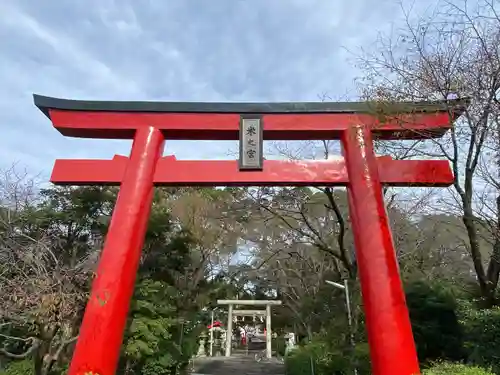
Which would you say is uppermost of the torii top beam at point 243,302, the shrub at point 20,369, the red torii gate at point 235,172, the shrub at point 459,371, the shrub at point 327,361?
the torii top beam at point 243,302

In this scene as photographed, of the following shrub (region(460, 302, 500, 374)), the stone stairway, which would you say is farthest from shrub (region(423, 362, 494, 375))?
the stone stairway

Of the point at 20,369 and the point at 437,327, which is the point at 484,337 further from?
the point at 20,369

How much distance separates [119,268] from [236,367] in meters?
22.9

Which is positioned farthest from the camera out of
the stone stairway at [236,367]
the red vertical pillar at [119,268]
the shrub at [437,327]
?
the stone stairway at [236,367]

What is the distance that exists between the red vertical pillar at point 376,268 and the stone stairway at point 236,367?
63.6 feet

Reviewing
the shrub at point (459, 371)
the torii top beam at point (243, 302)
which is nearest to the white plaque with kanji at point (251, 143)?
the shrub at point (459, 371)

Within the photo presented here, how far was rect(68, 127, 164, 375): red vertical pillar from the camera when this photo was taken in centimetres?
662

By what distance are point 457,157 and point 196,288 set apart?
1785 cm

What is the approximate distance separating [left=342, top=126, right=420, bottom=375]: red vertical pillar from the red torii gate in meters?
0.02

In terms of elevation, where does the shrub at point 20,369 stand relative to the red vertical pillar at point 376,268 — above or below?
below

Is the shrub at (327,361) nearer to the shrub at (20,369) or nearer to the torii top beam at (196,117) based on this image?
the torii top beam at (196,117)

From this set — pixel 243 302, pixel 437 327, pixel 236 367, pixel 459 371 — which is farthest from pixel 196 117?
pixel 236 367

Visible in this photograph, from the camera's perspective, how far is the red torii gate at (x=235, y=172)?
670 centimetres

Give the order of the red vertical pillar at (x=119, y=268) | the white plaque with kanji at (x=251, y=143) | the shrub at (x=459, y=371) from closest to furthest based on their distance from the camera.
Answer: the shrub at (x=459, y=371)
the red vertical pillar at (x=119, y=268)
the white plaque with kanji at (x=251, y=143)
